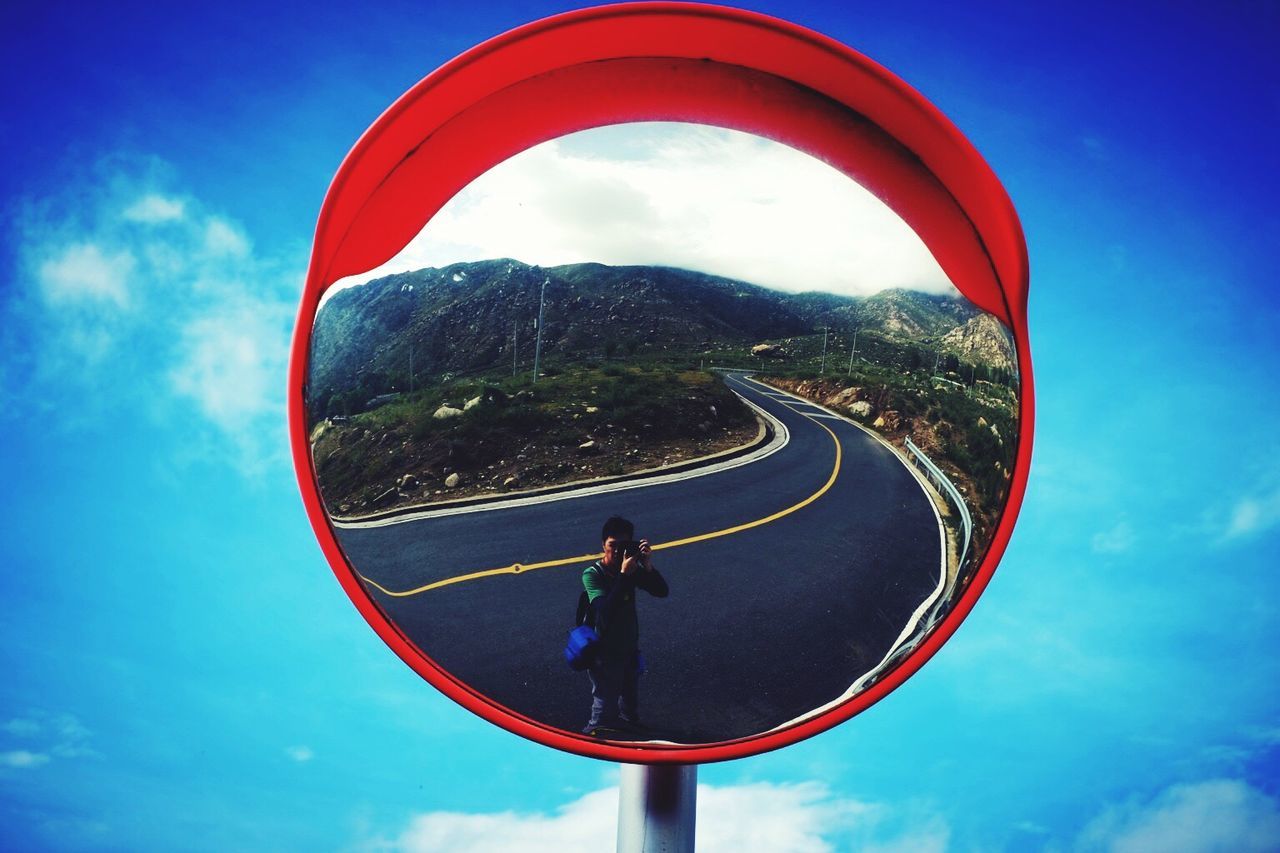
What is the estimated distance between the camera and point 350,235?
4.65 feet

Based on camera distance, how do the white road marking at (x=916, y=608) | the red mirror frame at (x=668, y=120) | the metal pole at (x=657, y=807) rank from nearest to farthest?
the red mirror frame at (x=668, y=120)
the white road marking at (x=916, y=608)
the metal pole at (x=657, y=807)

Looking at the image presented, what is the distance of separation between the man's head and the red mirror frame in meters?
0.34

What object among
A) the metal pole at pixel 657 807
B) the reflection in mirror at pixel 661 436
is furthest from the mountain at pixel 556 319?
the metal pole at pixel 657 807

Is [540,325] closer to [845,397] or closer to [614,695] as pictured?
[845,397]

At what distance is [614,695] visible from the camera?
4.87 feet

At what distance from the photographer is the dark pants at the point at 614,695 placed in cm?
147

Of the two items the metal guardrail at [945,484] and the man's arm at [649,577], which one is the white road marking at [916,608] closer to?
the metal guardrail at [945,484]

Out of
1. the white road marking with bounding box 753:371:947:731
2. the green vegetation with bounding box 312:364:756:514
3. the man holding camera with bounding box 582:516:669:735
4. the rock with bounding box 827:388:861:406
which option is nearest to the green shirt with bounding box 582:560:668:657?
the man holding camera with bounding box 582:516:669:735

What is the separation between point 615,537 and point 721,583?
0.20 metres

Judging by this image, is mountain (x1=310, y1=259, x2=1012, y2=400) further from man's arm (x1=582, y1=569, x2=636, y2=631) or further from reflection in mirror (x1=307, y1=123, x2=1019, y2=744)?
man's arm (x1=582, y1=569, x2=636, y2=631)

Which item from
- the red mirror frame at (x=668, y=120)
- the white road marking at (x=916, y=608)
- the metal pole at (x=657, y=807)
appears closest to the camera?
the red mirror frame at (x=668, y=120)

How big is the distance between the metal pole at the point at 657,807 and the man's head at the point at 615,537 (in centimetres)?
47

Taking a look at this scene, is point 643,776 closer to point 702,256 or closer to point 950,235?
point 702,256

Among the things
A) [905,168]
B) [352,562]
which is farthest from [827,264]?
[352,562]
